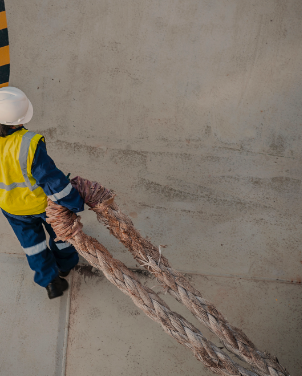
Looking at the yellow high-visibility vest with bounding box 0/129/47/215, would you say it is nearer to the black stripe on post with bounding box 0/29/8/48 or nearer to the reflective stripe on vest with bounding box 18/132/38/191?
the reflective stripe on vest with bounding box 18/132/38/191

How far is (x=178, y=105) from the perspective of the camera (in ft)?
9.32

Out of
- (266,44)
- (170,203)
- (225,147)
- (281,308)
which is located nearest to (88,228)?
(170,203)

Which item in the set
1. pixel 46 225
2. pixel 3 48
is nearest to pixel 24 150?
pixel 46 225

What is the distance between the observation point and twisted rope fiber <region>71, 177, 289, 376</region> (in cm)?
146

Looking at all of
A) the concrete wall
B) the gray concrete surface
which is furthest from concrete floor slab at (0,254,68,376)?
the concrete wall

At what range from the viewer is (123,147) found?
2738 mm

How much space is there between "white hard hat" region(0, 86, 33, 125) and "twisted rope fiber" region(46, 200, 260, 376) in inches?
17.6

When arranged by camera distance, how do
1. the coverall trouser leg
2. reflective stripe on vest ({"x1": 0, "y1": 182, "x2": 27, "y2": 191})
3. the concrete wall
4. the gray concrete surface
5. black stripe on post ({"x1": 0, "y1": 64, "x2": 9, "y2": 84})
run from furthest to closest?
black stripe on post ({"x1": 0, "y1": 64, "x2": 9, "y2": 84}), the concrete wall, the gray concrete surface, the coverall trouser leg, reflective stripe on vest ({"x1": 0, "y1": 182, "x2": 27, "y2": 191})

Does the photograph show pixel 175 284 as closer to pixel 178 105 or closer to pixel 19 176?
pixel 19 176

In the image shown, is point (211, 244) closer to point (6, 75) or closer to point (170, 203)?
point (170, 203)

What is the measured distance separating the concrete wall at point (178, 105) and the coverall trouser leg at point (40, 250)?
65cm

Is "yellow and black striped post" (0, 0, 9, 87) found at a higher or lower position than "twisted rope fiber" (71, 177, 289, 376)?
higher

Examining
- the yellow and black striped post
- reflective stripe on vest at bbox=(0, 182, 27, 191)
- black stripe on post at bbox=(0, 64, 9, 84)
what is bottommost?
reflective stripe on vest at bbox=(0, 182, 27, 191)

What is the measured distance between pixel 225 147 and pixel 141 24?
4.44ft
